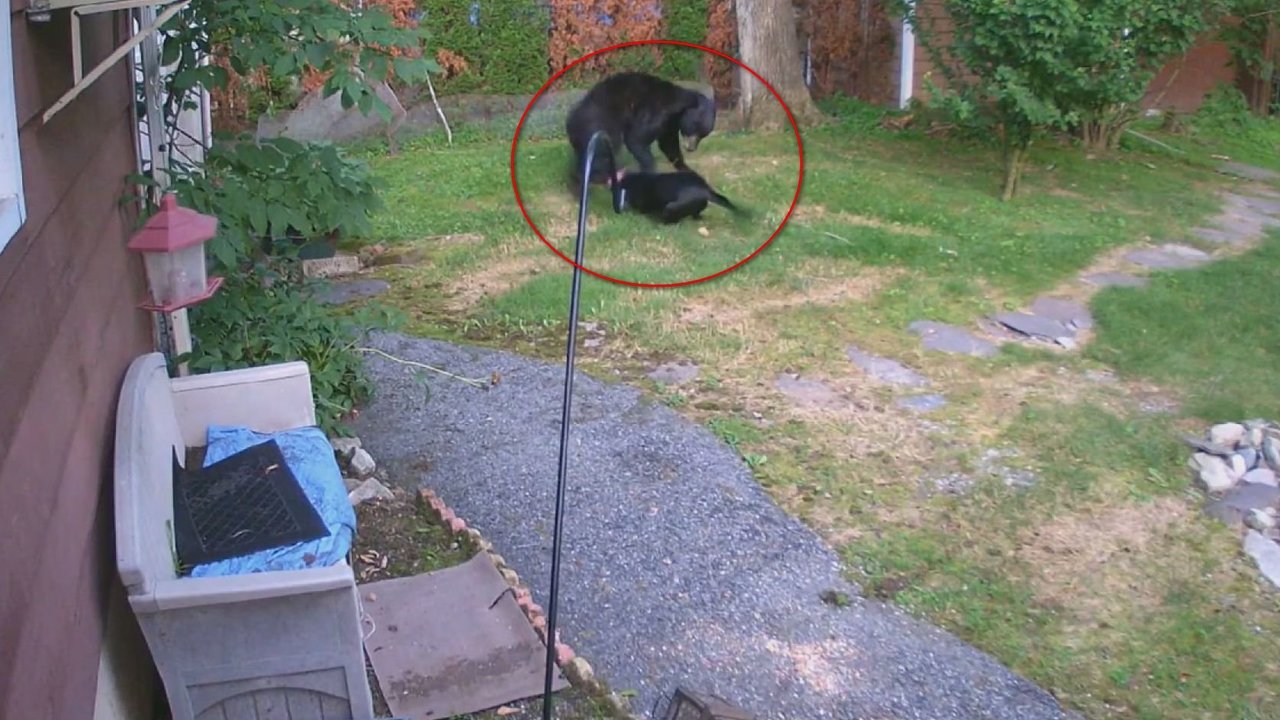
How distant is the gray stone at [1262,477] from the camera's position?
4.41m

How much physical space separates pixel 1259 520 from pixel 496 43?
31.2ft

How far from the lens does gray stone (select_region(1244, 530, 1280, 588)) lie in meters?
3.84

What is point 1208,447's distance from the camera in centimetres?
461

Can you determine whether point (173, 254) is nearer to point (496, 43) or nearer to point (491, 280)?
point (491, 280)

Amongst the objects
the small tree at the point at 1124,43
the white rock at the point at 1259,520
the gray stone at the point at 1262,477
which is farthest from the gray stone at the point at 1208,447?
the small tree at the point at 1124,43

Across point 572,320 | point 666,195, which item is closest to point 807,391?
point 572,320

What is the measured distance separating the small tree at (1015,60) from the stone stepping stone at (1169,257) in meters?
1.10

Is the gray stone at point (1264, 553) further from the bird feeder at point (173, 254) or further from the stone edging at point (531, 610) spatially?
the bird feeder at point (173, 254)

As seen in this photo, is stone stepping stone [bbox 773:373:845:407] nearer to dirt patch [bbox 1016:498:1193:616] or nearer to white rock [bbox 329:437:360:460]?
dirt patch [bbox 1016:498:1193:616]

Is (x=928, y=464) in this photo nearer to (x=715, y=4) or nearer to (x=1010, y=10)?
(x=1010, y=10)

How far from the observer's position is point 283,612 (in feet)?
8.24

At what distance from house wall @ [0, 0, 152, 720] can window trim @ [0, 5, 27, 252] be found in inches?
2.3

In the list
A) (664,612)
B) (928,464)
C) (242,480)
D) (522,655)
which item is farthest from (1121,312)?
(242,480)

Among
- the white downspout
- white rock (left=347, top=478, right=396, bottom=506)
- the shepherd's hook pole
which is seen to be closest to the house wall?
the shepherd's hook pole
